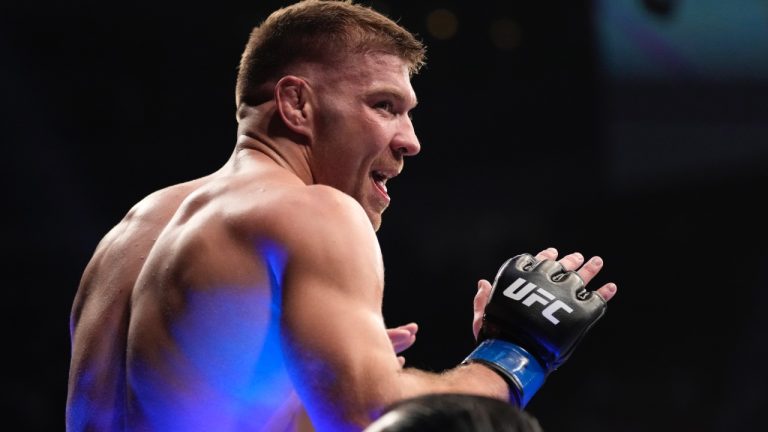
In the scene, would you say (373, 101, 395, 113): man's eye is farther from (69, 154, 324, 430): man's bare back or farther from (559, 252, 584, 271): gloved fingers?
(559, 252, 584, 271): gloved fingers

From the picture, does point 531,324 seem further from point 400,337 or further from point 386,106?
point 386,106

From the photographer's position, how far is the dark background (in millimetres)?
4344

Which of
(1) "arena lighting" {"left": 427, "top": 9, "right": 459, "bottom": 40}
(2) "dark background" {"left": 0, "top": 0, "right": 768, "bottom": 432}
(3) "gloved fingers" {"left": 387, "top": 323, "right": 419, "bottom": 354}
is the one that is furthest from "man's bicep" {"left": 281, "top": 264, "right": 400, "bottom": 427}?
(1) "arena lighting" {"left": 427, "top": 9, "right": 459, "bottom": 40}

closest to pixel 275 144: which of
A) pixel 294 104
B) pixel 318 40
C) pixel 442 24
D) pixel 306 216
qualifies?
pixel 294 104

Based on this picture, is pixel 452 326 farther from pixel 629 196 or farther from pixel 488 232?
pixel 629 196

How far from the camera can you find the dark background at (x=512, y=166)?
4344 mm

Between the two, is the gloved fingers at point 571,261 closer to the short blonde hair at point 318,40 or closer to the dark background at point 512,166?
the short blonde hair at point 318,40

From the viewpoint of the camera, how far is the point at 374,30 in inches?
71.0

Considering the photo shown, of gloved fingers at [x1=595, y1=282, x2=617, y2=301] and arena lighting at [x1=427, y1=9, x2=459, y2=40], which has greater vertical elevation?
arena lighting at [x1=427, y1=9, x2=459, y2=40]

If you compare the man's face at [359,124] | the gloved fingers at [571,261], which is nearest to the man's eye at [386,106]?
the man's face at [359,124]

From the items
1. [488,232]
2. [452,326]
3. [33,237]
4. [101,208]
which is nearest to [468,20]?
[488,232]

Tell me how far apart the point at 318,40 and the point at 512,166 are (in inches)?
122

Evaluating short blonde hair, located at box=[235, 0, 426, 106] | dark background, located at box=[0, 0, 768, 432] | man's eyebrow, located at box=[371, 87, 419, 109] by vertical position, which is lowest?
Result: dark background, located at box=[0, 0, 768, 432]

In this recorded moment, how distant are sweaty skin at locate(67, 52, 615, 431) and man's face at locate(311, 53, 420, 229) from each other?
0.11 meters
